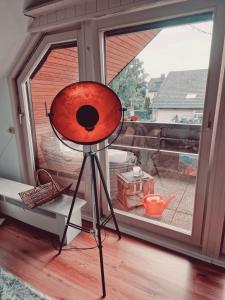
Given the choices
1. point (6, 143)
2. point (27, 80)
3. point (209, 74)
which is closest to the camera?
point (209, 74)

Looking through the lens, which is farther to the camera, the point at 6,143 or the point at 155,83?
the point at 6,143

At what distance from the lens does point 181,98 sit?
5.01ft

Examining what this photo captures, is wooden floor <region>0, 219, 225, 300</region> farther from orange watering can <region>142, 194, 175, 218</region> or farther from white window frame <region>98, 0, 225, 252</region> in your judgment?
orange watering can <region>142, 194, 175, 218</region>

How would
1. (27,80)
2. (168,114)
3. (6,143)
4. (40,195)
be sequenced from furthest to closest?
(6,143) < (27,80) < (40,195) < (168,114)

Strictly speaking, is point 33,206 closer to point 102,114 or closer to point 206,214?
point 102,114

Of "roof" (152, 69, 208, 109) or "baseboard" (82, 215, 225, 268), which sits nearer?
"roof" (152, 69, 208, 109)

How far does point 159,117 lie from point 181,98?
230 millimetres

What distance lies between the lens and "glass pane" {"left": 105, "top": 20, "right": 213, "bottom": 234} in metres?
1.44

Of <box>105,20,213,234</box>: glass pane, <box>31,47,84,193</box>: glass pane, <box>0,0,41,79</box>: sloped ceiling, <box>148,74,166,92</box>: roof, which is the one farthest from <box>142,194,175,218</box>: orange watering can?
<box>0,0,41,79</box>: sloped ceiling

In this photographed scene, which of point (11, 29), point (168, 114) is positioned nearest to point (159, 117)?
point (168, 114)

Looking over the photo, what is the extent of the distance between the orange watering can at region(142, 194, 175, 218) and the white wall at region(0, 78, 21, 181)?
5.18ft

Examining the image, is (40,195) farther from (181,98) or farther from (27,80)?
(181,98)

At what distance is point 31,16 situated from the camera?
170cm

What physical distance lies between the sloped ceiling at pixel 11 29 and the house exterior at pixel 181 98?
1.21 metres
